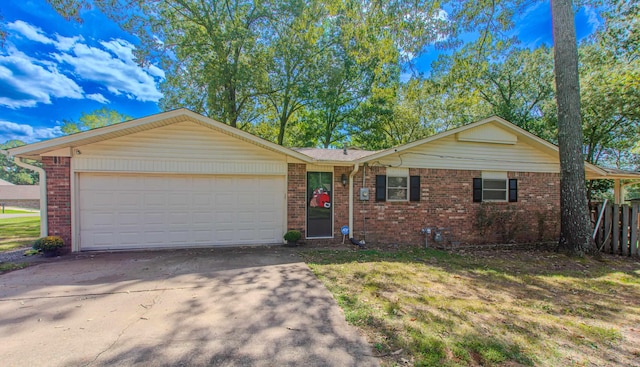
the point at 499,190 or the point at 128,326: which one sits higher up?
the point at 499,190

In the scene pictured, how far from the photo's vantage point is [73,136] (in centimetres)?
653

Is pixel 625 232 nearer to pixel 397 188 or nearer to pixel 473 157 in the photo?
pixel 473 157

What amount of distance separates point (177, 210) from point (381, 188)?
6095mm

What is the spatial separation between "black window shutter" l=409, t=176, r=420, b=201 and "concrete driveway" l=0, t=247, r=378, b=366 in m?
4.84

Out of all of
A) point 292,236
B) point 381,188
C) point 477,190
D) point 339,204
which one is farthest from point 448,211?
point 292,236

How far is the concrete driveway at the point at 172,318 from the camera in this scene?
8.60ft

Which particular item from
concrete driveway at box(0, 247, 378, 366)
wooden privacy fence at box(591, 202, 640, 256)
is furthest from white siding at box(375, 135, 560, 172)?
concrete driveway at box(0, 247, 378, 366)

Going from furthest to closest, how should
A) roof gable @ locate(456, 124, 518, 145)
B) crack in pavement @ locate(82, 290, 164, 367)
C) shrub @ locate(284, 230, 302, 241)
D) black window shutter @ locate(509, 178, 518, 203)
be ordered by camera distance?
black window shutter @ locate(509, 178, 518, 203)
roof gable @ locate(456, 124, 518, 145)
shrub @ locate(284, 230, 302, 241)
crack in pavement @ locate(82, 290, 164, 367)

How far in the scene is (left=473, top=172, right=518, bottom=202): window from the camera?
368 inches

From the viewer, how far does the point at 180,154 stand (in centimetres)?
736

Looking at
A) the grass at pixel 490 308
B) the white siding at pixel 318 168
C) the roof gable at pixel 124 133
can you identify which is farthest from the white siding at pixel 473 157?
the roof gable at pixel 124 133

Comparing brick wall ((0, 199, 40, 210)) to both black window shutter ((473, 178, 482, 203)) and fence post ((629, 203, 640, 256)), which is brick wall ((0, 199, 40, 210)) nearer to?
black window shutter ((473, 178, 482, 203))

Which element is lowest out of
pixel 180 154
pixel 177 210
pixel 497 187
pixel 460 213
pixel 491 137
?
pixel 460 213

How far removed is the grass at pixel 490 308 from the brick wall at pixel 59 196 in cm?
605
